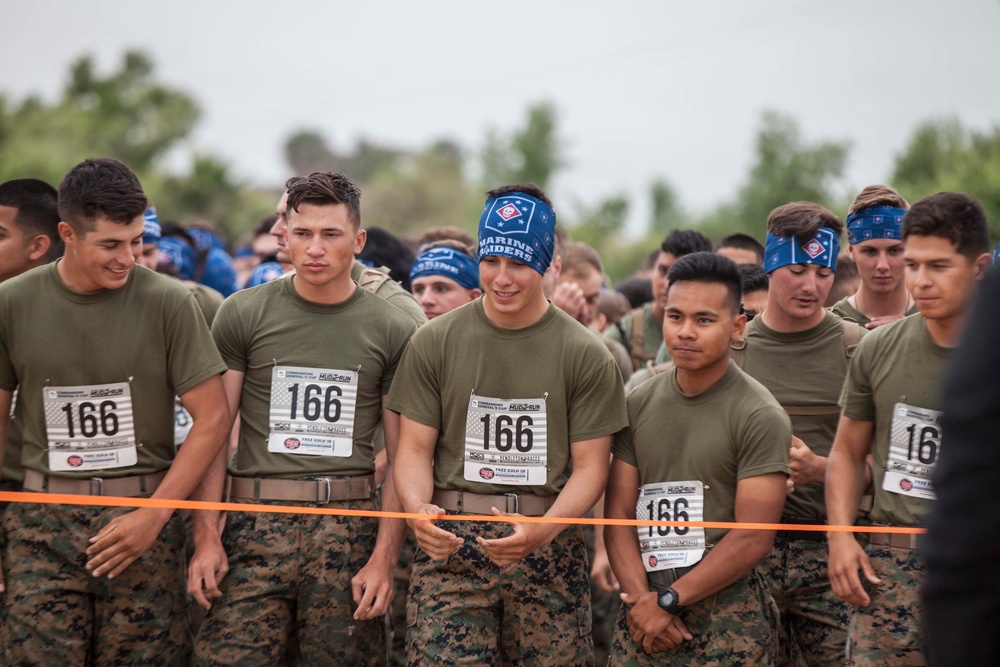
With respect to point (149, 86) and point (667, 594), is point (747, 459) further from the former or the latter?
point (149, 86)

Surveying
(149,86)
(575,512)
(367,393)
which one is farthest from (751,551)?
(149,86)

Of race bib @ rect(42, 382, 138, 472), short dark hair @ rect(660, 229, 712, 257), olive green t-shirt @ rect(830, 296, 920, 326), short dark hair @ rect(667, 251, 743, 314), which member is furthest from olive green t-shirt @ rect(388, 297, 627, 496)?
short dark hair @ rect(660, 229, 712, 257)

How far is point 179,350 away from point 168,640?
137cm

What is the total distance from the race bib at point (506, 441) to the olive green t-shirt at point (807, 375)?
1355 mm

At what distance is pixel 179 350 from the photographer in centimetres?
514

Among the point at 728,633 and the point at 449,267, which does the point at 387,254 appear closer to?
the point at 449,267

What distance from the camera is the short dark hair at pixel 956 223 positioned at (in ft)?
14.4

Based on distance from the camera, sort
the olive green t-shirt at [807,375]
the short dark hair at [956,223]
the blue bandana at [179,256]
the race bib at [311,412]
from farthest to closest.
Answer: the blue bandana at [179,256]
the olive green t-shirt at [807,375]
the race bib at [311,412]
the short dark hair at [956,223]

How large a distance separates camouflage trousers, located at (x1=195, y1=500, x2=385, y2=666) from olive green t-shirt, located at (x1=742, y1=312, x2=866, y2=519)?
7.11 ft

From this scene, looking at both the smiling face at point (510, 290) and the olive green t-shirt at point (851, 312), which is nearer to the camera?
the smiling face at point (510, 290)

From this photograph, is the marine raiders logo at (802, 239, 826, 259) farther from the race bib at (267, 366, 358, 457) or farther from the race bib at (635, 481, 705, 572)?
the race bib at (267, 366, 358, 457)

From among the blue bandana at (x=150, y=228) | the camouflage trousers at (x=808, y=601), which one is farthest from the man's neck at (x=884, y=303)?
the blue bandana at (x=150, y=228)

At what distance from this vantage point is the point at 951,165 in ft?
100

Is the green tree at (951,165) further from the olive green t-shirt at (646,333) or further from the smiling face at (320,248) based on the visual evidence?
the smiling face at (320,248)
